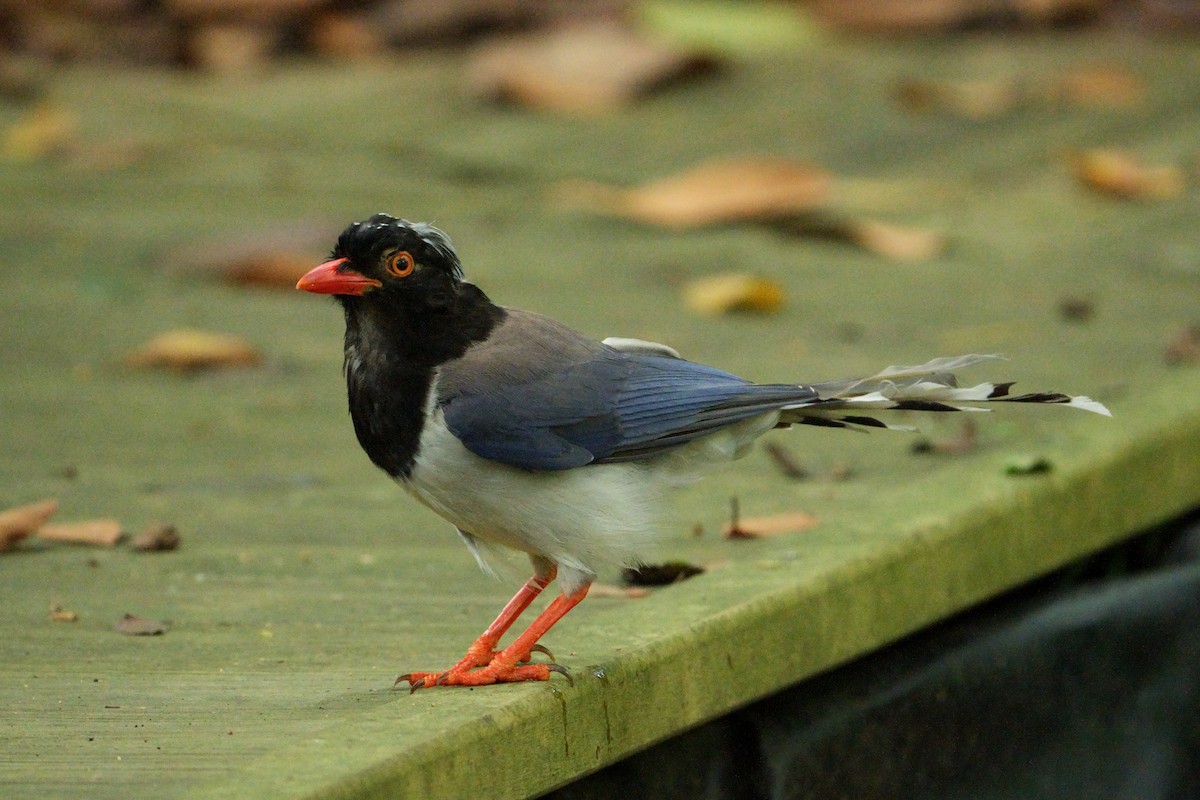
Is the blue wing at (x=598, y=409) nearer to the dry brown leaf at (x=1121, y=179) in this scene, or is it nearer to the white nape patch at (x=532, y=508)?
the white nape patch at (x=532, y=508)

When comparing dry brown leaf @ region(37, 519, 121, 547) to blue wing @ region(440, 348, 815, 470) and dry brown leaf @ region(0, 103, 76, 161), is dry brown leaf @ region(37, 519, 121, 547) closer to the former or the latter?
blue wing @ region(440, 348, 815, 470)

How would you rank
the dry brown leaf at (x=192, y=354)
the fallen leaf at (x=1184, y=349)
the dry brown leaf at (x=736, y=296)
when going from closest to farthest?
1. the fallen leaf at (x=1184, y=349)
2. the dry brown leaf at (x=192, y=354)
3. the dry brown leaf at (x=736, y=296)

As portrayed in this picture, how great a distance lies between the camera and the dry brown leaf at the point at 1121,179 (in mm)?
7555

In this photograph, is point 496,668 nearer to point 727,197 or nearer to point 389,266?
point 389,266

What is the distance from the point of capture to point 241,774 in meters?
2.50

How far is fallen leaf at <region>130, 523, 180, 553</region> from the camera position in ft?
13.1

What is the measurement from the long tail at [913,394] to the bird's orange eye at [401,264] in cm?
74

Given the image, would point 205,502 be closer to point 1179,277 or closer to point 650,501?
point 650,501

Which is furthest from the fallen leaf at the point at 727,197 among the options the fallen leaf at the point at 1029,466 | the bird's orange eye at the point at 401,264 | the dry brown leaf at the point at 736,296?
the bird's orange eye at the point at 401,264

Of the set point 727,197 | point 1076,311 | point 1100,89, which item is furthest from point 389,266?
point 1100,89

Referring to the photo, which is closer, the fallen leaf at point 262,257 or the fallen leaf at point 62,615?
the fallen leaf at point 62,615

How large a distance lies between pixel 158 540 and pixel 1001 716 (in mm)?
1864

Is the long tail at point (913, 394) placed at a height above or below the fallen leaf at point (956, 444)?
above

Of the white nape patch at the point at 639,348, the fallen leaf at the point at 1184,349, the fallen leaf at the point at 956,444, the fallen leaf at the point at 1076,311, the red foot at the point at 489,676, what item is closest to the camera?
the red foot at the point at 489,676
